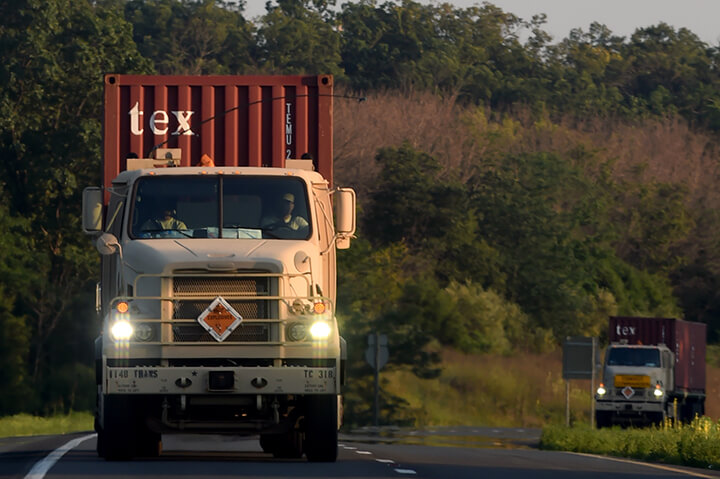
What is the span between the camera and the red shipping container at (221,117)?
20.5 metres

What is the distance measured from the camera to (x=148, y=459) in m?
18.6

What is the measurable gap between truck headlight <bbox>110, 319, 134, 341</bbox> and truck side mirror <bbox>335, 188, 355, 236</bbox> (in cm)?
254

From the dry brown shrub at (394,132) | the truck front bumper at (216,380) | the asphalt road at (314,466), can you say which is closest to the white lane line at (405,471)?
the asphalt road at (314,466)

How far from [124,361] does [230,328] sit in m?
1.10

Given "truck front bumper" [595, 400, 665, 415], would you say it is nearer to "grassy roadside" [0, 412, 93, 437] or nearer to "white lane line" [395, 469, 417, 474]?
"grassy roadside" [0, 412, 93, 437]

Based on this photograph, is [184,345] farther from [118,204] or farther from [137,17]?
[137,17]

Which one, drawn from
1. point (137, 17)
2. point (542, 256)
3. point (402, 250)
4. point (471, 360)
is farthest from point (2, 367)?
point (137, 17)

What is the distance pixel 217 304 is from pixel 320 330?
3.51 feet

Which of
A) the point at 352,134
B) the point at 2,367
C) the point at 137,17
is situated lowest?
the point at 2,367

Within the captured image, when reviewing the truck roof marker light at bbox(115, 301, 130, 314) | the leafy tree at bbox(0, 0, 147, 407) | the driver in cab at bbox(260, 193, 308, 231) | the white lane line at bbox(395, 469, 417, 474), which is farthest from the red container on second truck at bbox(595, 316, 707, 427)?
the truck roof marker light at bbox(115, 301, 130, 314)

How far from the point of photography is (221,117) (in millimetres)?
20938

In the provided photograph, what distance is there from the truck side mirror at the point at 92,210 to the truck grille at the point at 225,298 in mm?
1289

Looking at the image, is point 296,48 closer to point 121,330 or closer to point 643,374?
point 643,374

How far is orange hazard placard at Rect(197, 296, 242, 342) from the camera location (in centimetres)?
1669
